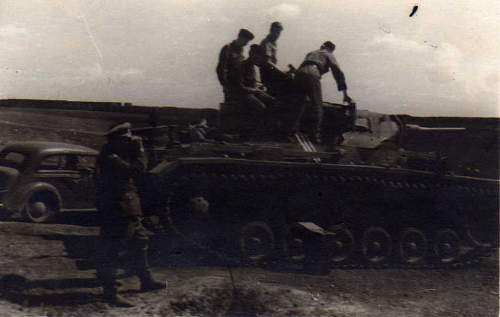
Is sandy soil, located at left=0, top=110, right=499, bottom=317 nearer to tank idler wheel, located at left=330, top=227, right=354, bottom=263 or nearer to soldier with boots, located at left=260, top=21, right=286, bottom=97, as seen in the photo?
tank idler wheel, located at left=330, top=227, right=354, bottom=263

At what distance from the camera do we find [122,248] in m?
5.92

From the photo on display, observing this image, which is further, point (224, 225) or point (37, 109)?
point (37, 109)

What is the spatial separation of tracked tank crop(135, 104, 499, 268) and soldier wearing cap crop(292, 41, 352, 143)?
0.33m

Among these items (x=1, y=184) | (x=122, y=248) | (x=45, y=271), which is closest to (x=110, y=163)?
(x=122, y=248)

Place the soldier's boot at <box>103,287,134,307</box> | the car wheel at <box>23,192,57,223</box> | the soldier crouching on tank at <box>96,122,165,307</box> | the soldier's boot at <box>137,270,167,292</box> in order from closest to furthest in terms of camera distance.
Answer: the soldier's boot at <box>103,287,134,307</box>
the soldier crouching on tank at <box>96,122,165,307</box>
the soldier's boot at <box>137,270,167,292</box>
the car wheel at <box>23,192,57,223</box>

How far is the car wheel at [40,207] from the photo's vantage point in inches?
296

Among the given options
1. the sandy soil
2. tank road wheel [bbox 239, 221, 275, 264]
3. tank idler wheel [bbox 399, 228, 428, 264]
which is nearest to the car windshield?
the sandy soil

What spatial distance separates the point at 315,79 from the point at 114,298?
175 inches

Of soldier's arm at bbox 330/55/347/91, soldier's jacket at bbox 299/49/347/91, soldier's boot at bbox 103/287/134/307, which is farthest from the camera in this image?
soldier's arm at bbox 330/55/347/91

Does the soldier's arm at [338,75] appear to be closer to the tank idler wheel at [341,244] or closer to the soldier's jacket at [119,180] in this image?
the tank idler wheel at [341,244]

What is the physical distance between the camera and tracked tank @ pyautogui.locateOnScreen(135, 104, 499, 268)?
6941 mm

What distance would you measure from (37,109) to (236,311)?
6.88 meters

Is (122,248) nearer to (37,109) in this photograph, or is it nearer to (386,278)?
(386,278)

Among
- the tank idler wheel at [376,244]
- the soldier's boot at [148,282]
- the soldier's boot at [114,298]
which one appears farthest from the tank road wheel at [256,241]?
the soldier's boot at [114,298]
